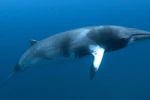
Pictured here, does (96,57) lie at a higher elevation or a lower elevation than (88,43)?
lower

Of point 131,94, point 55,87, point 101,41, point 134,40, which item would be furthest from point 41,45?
point 131,94

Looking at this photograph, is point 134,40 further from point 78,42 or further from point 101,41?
point 78,42

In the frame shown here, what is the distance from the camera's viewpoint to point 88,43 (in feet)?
28.9

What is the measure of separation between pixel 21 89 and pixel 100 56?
32.4 ft

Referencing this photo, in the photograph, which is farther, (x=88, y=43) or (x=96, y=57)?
(x=88, y=43)

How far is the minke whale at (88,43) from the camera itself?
857cm

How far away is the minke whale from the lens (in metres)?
8.57

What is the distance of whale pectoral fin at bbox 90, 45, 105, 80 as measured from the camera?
26.1ft

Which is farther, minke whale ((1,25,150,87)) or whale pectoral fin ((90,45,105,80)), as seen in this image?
minke whale ((1,25,150,87))

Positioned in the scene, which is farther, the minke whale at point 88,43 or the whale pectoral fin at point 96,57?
the minke whale at point 88,43

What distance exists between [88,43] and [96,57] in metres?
0.70

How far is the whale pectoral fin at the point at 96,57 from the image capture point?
7.97 m

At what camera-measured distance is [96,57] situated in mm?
8273

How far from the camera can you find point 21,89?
17.2m
